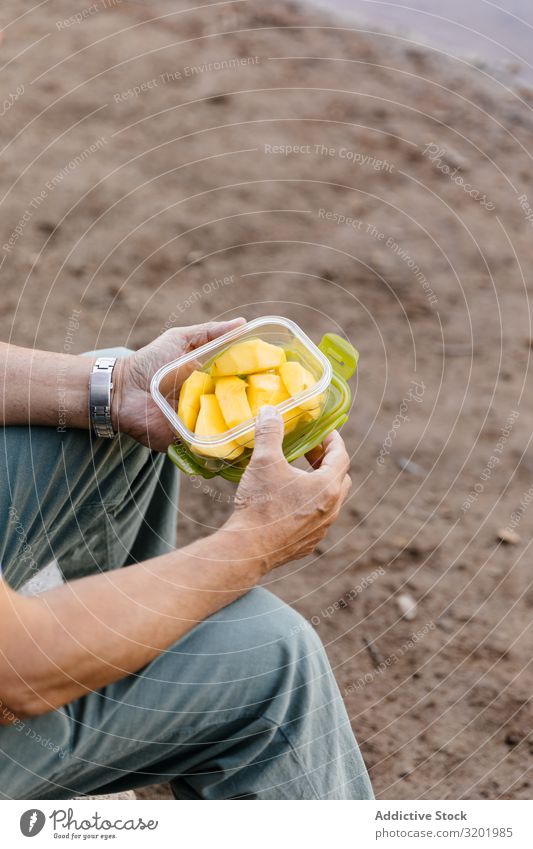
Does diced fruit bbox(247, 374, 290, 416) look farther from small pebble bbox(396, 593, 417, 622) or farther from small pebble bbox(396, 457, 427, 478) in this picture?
small pebble bbox(396, 457, 427, 478)

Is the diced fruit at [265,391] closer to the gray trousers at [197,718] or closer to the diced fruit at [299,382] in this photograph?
the diced fruit at [299,382]

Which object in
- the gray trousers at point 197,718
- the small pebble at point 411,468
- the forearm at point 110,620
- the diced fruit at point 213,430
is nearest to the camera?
the forearm at point 110,620

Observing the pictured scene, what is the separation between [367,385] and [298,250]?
544 millimetres

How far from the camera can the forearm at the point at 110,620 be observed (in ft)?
3.20

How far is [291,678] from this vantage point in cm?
115

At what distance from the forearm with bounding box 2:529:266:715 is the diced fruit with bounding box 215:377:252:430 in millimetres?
179

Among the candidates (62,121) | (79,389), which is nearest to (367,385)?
(79,389)

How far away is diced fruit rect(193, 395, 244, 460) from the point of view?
124 cm

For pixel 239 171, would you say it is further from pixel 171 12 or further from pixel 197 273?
pixel 171 12

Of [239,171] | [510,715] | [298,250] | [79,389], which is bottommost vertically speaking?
[510,715]

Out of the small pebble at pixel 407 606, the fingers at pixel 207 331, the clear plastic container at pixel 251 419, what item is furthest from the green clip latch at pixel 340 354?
the small pebble at pixel 407 606

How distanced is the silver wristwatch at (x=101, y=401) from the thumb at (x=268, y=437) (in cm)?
27

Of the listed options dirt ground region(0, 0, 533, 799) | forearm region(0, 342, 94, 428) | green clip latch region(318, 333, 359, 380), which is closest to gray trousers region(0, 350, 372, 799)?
forearm region(0, 342, 94, 428)

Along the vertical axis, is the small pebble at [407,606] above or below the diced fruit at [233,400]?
below
